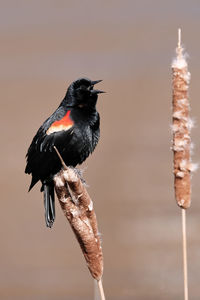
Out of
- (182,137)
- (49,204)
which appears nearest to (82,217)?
(182,137)

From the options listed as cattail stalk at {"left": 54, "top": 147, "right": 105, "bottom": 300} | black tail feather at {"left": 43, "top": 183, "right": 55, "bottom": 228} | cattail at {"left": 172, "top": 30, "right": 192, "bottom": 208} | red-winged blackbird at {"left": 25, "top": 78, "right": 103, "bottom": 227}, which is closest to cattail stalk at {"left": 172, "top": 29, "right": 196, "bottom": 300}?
cattail at {"left": 172, "top": 30, "right": 192, "bottom": 208}

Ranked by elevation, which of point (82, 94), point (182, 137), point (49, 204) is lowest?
point (49, 204)

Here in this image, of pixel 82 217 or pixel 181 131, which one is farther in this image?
pixel 82 217

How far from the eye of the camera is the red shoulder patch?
244 centimetres

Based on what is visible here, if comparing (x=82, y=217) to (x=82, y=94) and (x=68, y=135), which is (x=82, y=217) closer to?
(x=68, y=135)

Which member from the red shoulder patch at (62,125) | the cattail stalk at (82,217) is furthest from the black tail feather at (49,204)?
the cattail stalk at (82,217)

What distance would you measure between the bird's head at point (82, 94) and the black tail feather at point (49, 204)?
0.47 meters

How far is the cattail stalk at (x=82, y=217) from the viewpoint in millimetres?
1544

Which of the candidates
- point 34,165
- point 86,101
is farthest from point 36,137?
point 86,101

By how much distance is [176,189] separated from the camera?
1.46 meters

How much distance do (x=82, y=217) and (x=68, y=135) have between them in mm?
944

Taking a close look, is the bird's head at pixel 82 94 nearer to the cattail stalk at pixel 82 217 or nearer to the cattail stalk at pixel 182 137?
the cattail stalk at pixel 82 217

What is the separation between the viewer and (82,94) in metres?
2.54

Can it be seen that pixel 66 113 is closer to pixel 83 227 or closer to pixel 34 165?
pixel 34 165
